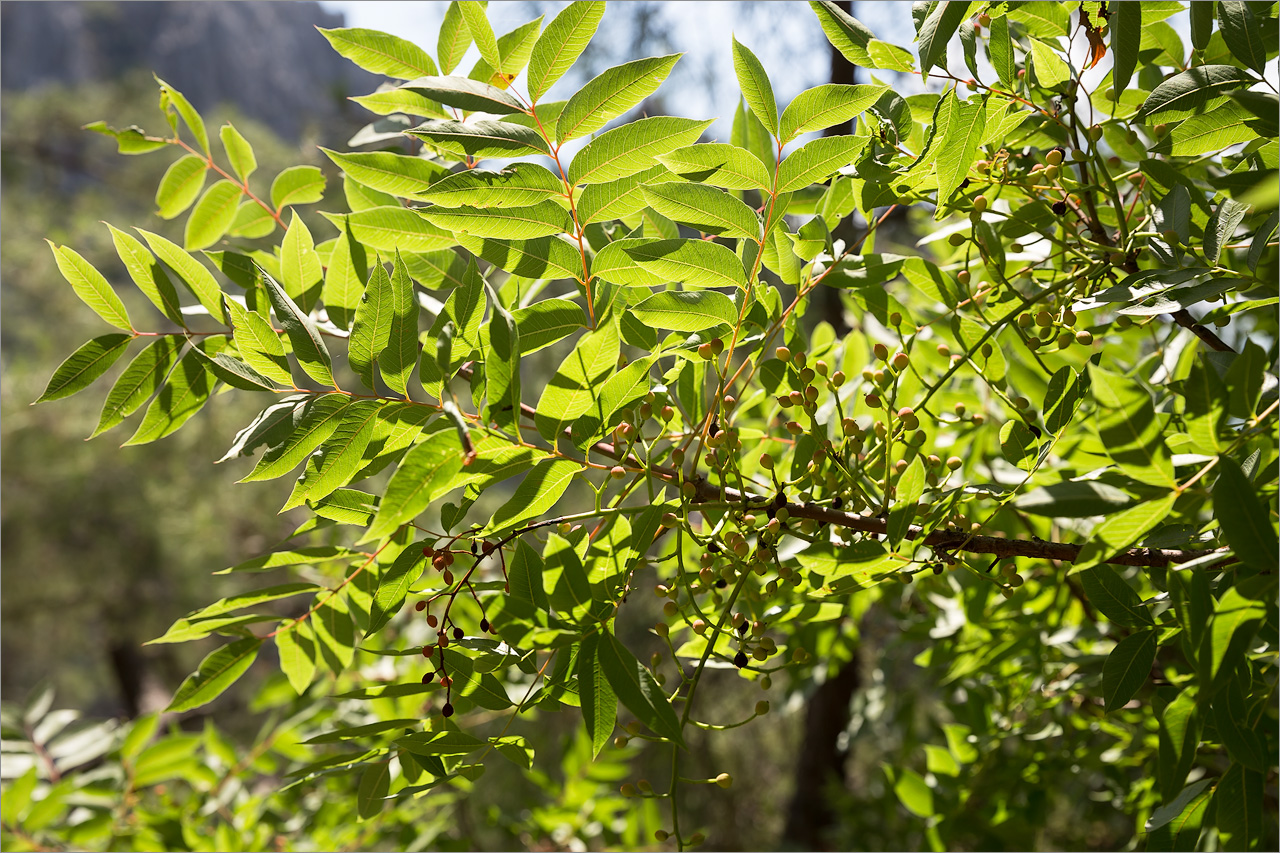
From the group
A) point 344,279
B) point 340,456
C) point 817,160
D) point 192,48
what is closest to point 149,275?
point 344,279

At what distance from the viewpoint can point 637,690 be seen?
470mm

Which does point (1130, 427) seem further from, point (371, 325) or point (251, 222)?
point (251, 222)

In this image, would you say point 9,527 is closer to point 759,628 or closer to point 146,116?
point 146,116

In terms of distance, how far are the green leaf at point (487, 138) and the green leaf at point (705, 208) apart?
0.30ft

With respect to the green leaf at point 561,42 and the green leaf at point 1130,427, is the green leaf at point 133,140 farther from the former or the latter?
the green leaf at point 1130,427

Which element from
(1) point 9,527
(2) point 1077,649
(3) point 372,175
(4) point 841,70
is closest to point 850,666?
(2) point 1077,649

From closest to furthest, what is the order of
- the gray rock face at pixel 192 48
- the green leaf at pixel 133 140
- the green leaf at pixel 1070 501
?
the green leaf at pixel 1070 501 < the green leaf at pixel 133 140 < the gray rock face at pixel 192 48

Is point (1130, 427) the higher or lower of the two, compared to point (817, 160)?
lower

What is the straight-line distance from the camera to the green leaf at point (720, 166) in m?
0.52

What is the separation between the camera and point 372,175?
561mm

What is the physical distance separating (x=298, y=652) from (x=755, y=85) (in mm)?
571

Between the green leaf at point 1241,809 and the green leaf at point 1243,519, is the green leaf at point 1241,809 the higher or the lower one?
the lower one

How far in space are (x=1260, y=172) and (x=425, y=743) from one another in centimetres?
61

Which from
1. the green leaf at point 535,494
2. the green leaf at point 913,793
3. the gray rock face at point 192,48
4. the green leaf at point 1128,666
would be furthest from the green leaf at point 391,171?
the gray rock face at point 192,48
